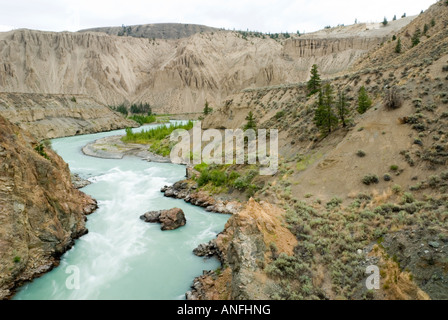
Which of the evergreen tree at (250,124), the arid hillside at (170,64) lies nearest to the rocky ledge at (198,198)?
the evergreen tree at (250,124)

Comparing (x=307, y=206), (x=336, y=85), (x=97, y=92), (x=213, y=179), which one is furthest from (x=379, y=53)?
(x=97, y=92)

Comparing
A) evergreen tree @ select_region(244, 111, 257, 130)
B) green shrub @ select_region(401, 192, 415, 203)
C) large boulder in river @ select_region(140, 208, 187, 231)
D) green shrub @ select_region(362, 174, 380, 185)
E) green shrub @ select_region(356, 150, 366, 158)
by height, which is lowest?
large boulder in river @ select_region(140, 208, 187, 231)

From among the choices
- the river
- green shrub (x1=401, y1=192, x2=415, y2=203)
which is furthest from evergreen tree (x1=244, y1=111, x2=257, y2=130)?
green shrub (x1=401, y1=192, x2=415, y2=203)

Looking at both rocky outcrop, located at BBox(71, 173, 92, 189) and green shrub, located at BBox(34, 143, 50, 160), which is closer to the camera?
green shrub, located at BBox(34, 143, 50, 160)

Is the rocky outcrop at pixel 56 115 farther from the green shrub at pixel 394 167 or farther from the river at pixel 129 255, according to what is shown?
the green shrub at pixel 394 167

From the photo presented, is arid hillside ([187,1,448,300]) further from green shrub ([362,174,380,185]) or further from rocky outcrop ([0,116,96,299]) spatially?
rocky outcrop ([0,116,96,299])

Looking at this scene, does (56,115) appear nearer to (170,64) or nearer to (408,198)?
(170,64)

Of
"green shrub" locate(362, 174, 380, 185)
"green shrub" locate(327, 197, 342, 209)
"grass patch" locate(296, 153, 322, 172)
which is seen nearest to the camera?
"green shrub" locate(327, 197, 342, 209)
